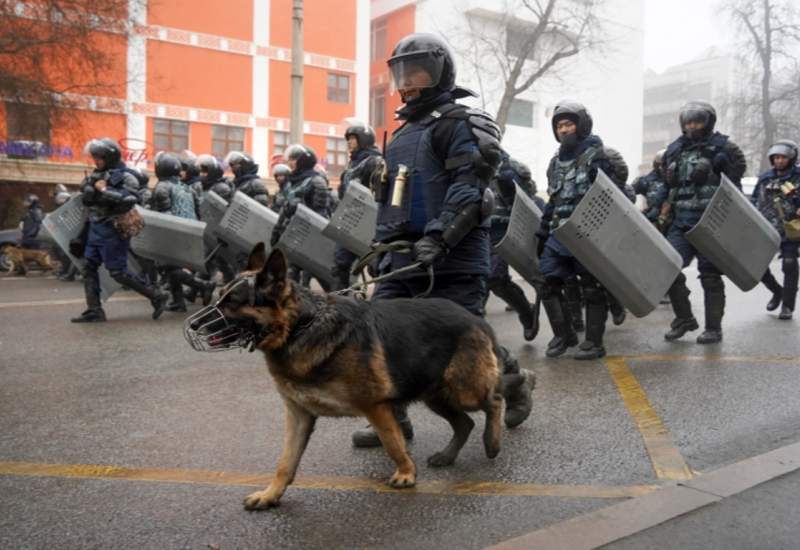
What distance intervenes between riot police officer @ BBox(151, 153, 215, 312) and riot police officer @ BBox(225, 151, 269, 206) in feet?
2.47

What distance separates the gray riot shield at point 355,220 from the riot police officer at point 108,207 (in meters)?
2.19

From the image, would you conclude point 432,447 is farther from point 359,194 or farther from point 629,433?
point 359,194

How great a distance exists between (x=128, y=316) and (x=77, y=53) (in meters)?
14.1

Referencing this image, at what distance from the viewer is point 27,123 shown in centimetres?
2120

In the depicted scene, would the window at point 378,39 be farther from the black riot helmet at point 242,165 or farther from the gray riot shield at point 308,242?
the gray riot shield at point 308,242

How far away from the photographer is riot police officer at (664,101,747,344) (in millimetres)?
7320

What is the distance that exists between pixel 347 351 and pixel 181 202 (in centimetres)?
766

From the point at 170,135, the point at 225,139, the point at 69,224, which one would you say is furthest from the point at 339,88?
the point at 69,224

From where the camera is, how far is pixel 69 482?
3.57m

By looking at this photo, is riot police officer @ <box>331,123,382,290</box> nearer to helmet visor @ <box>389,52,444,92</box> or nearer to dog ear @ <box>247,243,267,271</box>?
helmet visor @ <box>389,52,444,92</box>

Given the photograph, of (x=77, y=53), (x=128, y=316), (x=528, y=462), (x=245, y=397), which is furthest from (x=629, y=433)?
(x=77, y=53)

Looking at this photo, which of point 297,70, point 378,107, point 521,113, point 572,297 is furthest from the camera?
point 378,107

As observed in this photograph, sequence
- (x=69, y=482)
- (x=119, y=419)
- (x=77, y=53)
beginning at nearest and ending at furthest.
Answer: (x=69, y=482) < (x=119, y=419) < (x=77, y=53)

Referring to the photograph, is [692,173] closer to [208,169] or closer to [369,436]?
[369,436]
